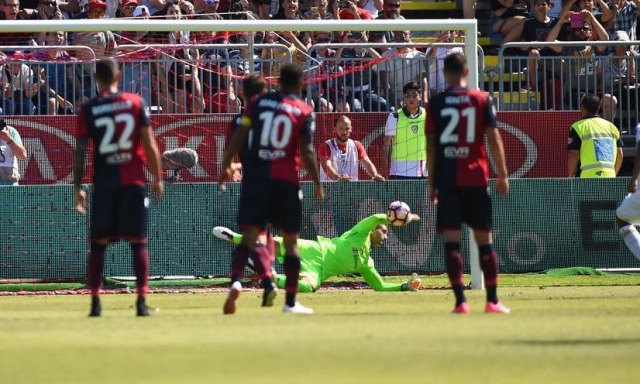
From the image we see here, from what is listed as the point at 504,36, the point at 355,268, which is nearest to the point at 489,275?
the point at 355,268

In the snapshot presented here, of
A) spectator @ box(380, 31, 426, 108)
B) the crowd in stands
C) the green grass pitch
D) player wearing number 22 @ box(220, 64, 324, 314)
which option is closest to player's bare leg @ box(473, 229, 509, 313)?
the green grass pitch

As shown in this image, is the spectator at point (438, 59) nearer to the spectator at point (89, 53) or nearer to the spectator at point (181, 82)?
the spectator at point (181, 82)

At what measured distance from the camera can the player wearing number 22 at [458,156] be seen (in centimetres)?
1329

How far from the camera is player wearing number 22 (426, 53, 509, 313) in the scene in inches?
523

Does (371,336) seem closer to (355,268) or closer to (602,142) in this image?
(355,268)

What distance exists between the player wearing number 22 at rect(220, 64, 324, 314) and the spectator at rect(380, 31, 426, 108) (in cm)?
744

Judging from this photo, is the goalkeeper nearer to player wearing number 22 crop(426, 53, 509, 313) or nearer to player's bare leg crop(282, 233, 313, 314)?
player's bare leg crop(282, 233, 313, 314)

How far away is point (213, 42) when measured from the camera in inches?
841

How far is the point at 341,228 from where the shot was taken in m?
19.9

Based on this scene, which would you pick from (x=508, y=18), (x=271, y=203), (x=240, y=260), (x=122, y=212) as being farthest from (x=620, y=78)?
(x=122, y=212)

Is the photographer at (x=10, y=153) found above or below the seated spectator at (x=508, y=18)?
below

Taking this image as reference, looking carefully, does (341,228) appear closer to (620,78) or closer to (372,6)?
(620,78)

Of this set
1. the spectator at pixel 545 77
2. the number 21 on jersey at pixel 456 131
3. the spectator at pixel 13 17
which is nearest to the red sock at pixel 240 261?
the number 21 on jersey at pixel 456 131

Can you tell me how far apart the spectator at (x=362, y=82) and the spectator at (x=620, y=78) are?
3.58m
